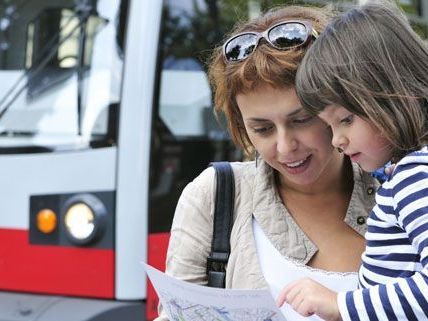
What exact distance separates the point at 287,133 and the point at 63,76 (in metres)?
1.76

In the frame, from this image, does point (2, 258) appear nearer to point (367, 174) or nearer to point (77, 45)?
point (77, 45)

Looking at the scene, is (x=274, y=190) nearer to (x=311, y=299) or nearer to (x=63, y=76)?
(x=311, y=299)

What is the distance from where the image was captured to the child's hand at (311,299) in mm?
1434

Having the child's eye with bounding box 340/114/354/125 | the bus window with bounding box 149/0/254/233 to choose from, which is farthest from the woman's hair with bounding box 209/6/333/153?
the bus window with bounding box 149/0/254/233

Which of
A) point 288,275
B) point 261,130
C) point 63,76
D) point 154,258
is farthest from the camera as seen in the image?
point 63,76

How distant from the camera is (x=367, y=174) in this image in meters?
1.88

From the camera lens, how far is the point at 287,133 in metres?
1.77

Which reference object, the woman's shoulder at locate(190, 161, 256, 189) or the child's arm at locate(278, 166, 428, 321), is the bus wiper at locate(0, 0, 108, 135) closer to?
the woman's shoulder at locate(190, 161, 256, 189)

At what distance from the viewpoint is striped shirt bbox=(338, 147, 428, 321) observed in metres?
1.33

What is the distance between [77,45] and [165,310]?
1.83 m

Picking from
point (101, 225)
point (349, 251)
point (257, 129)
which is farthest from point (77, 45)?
point (349, 251)

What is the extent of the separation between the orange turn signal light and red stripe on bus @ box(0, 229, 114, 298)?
7 cm

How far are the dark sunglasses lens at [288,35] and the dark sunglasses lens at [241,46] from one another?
0.16ft

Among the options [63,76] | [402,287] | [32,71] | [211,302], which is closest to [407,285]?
[402,287]
